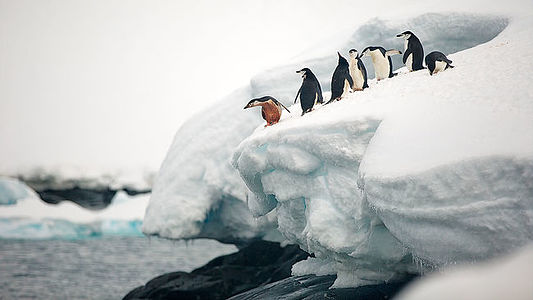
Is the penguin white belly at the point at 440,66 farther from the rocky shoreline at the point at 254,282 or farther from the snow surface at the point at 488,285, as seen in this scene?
the snow surface at the point at 488,285

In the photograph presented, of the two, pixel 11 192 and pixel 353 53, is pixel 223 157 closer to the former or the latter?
pixel 353 53

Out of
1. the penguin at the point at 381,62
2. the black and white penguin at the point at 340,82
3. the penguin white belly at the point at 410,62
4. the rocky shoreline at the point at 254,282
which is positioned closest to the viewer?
the rocky shoreline at the point at 254,282


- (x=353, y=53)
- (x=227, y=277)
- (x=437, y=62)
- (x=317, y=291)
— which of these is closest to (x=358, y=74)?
(x=353, y=53)

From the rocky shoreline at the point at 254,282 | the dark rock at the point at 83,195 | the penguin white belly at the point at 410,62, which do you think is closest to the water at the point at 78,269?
the rocky shoreline at the point at 254,282

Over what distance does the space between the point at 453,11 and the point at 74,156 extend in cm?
1838

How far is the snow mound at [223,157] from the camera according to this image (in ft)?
A: 22.3

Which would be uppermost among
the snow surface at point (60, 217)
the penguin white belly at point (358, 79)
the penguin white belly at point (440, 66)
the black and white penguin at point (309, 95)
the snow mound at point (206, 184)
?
the penguin white belly at point (440, 66)

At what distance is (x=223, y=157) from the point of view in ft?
25.5

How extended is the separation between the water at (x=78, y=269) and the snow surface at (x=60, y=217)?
0.72m

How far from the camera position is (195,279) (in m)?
7.18

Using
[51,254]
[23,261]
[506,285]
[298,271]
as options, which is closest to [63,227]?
[51,254]

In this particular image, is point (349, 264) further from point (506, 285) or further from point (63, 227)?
point (63, 227)

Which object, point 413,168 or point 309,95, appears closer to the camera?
point 413,168

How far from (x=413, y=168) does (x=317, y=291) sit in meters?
2.00
